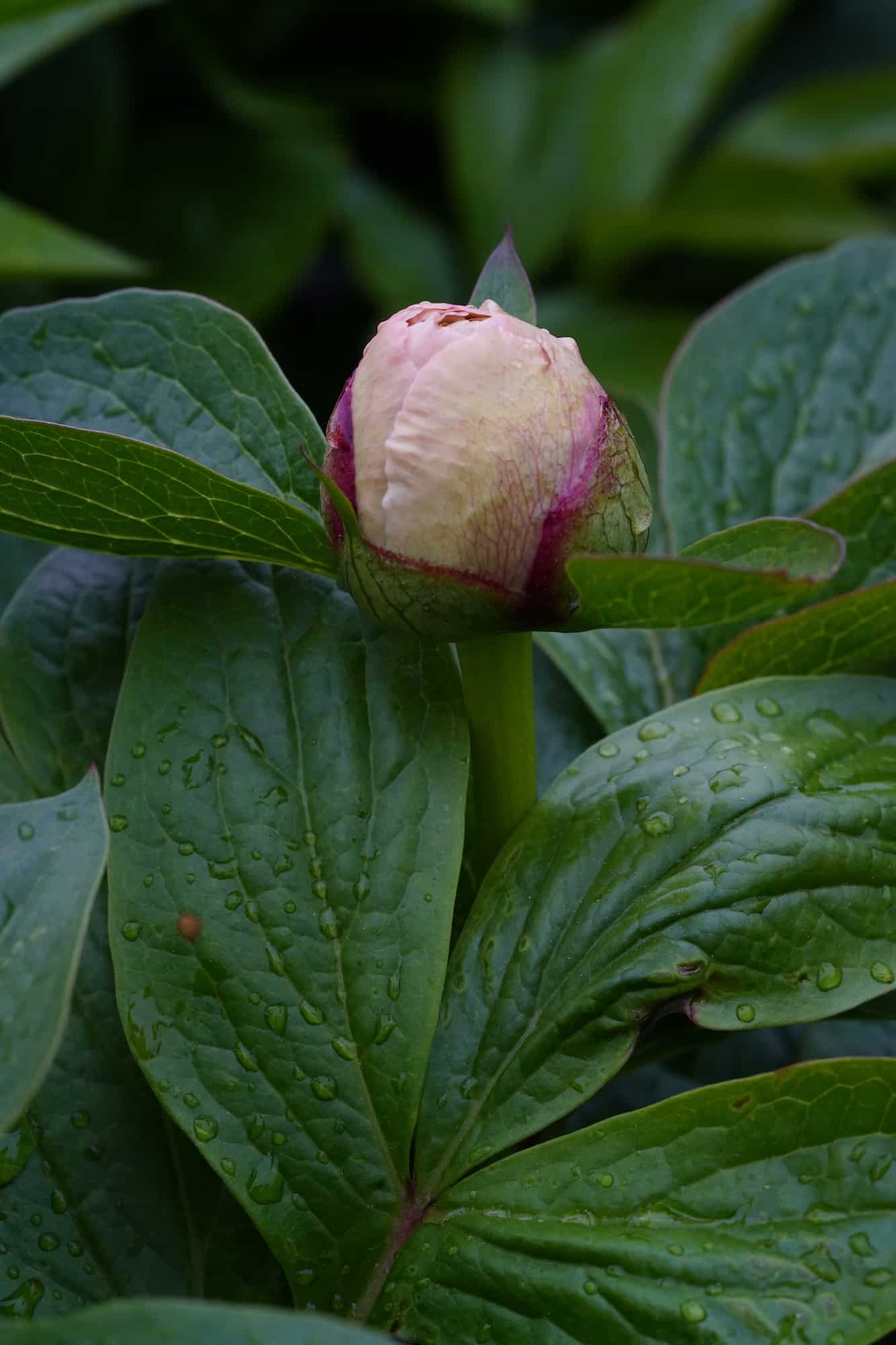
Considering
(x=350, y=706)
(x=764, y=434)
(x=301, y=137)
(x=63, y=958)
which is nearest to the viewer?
(x=63, y=958)

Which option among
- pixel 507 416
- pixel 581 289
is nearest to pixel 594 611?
pixel 507 416

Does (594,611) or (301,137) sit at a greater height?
(301,137)

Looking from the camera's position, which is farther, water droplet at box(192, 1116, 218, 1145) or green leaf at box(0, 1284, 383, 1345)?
water droplet at box(192, 1116, 218, 1145)

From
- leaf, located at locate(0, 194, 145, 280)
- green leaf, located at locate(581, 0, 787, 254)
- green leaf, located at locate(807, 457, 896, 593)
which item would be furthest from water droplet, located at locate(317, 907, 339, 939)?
green leaf, located at locate(581, 0, 787, 254)

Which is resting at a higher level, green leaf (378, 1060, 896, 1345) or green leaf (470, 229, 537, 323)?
green leaf (470, 229, 537, 323)

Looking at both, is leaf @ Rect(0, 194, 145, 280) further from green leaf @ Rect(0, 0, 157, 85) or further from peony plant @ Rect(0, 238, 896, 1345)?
peony plant @ Rect(0, 238, 896, 1345)

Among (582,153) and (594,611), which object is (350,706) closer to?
(594,611)

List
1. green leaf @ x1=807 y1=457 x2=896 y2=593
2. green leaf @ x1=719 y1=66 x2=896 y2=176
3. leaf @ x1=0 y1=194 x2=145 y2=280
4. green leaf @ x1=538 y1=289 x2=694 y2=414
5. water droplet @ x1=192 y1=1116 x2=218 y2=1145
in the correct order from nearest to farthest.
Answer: water droplet @ x1=192 y1=1116 x2=218 y2=1145
green leaf @ x1=807 y1=457 x2=896 y2=593
leaf @ x1=0 y1=194 x2=145 y2=280
green leaf @ x1=538 y1=289 x2=694 y2=414
green leaf @ x1=719 y1=66 x2=896 y2=176

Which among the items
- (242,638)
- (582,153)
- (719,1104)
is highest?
(582,153)
